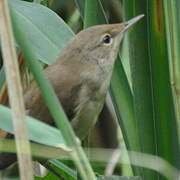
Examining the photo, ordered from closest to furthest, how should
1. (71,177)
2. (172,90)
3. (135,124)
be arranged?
(172,90)
(135,124)
(71,177)

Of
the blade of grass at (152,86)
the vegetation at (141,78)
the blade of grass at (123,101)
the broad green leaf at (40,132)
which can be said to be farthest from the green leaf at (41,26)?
the broad green leaf at (40,132)

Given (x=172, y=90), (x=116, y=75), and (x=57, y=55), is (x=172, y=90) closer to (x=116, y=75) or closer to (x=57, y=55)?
(x=116, y=75)

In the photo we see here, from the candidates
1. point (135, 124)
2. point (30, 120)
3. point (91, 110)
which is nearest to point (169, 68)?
point (135, 124)

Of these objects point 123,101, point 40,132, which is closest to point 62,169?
point 123,101

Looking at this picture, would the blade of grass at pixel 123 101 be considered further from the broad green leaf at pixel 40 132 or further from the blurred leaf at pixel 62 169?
the broad green leaf at pixel 40 132

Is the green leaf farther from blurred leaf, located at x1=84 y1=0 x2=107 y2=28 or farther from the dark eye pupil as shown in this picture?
the dark eye pupil

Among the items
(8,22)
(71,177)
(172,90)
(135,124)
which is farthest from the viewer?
(71,177)

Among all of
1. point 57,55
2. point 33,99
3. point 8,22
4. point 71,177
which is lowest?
point 71,177
